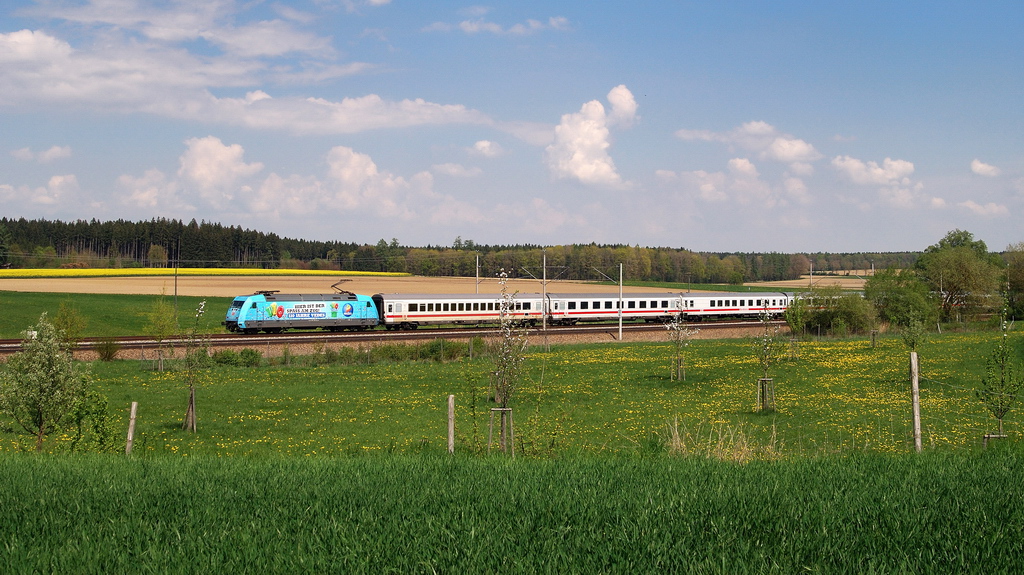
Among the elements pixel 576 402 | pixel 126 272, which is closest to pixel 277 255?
pixel 126 272

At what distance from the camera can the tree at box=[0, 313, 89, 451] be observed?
1631 centimetres

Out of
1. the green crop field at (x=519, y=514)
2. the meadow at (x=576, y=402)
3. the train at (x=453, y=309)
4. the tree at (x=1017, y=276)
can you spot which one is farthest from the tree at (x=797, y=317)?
the green crop field at (x=519, y=514)

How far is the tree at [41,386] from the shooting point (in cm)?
1631

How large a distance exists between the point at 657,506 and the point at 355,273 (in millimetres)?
134363

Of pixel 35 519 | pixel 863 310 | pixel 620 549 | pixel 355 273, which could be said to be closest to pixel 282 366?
pixel 35 519

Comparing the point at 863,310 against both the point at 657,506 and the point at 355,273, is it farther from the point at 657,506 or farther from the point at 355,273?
the point at 355,273

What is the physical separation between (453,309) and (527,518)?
171ft

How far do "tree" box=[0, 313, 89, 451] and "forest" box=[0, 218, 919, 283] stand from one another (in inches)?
3947

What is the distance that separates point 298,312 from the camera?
52.8m

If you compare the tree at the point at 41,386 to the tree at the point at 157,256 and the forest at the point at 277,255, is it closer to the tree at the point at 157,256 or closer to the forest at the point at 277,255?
the forest at the point at 277,255

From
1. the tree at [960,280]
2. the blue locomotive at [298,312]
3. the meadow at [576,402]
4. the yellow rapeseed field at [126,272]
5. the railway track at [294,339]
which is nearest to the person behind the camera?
the meadow at [576,402]

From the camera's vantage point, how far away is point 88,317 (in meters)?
64.9

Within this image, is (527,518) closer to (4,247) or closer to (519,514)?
(519,514)

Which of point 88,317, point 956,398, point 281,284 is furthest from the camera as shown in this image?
Result: point 281,284
